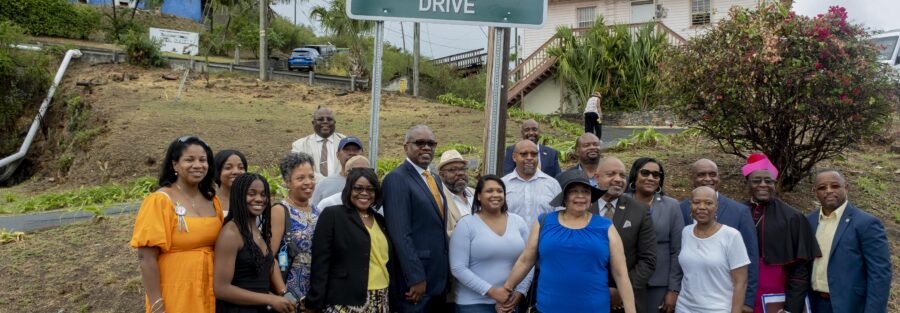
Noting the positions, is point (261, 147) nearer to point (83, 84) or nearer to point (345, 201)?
point (83, 84)

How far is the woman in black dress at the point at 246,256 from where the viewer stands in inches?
148

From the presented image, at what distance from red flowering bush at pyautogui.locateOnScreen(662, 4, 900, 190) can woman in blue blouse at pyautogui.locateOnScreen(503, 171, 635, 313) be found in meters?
5.44

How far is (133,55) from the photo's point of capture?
24500 millimetres

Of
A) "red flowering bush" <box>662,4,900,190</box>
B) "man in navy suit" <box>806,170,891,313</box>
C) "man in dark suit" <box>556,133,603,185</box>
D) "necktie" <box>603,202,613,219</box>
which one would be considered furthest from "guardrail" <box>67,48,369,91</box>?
"man in navy suit" <box>806,170,891,313</box>

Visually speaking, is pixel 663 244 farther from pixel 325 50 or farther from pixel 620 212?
pixel 325 50

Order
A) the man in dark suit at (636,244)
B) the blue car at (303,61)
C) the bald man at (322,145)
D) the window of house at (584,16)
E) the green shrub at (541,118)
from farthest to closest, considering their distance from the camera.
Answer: the blue car at (303,61), the window of house at (584,16), the green shrub at (541,118), the bald man at (322,145), the man in dark suit at (636,244)

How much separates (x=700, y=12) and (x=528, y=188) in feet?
73.8

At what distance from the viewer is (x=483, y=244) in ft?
14.2

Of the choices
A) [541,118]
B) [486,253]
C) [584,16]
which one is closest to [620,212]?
[486,253]

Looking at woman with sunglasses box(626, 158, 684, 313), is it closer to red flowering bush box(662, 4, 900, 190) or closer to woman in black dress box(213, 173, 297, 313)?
woman in black dress box(213, 173, 297, 313)

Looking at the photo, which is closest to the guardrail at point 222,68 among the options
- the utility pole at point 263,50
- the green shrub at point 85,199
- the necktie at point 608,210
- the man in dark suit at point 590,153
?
the utility pole at point 263,50

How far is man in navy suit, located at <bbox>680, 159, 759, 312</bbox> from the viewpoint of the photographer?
177 inches

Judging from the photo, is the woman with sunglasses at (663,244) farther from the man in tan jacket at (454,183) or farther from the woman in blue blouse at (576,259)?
the man in tan jacket at (454,183)

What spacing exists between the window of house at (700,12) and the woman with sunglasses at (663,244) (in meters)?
22.3
